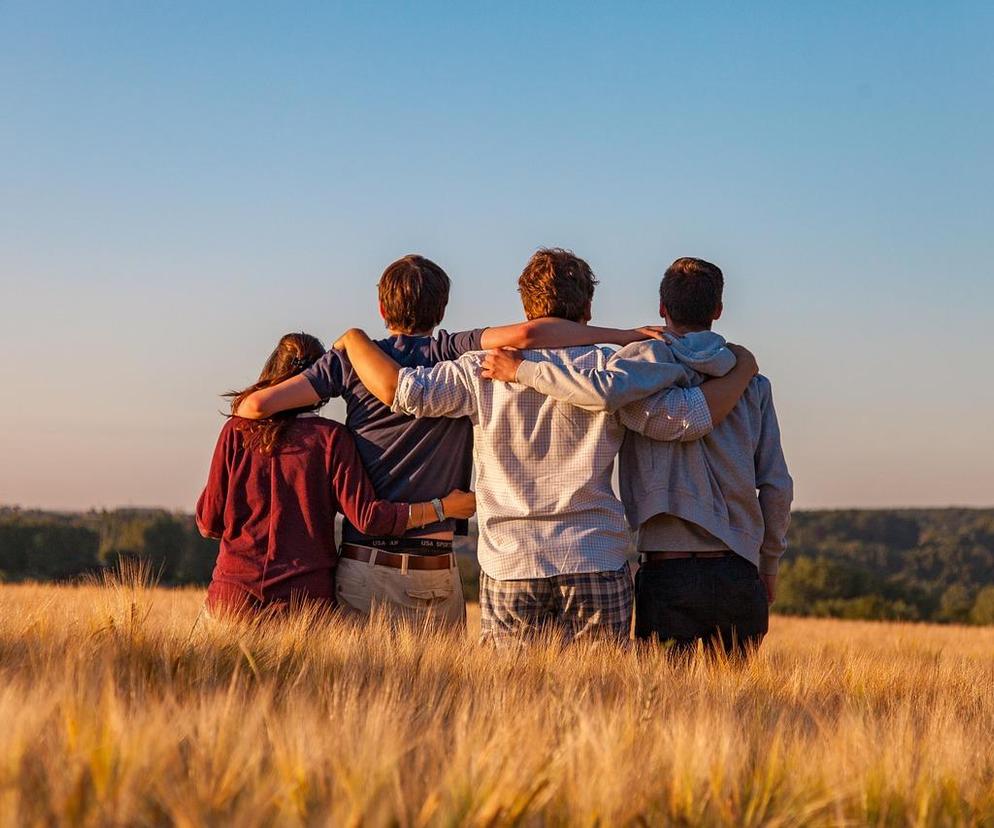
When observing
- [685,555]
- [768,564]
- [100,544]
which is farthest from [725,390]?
[100,544]

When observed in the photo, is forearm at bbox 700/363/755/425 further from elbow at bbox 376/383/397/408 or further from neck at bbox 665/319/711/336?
elbow at bbox 376/383/397/408

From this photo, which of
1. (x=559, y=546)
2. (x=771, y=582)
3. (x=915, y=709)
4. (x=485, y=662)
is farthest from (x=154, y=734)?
(x=771, y=582)

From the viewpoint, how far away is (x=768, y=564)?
642 centimetres

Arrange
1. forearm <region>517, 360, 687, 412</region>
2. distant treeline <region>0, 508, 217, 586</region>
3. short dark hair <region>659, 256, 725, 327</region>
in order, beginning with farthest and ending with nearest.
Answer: distant treeline <region>0, 508, 217, 586</region>
short dark hair <region>659, 256, 725, 327</region>
forearm <region>517, 360, 687, 412</region>

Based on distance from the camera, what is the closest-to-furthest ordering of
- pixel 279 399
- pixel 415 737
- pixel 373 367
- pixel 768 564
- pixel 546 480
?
pixel 415 737, pixel 546 480, pixel 373 367, pixel 279 399, pixel 768 564

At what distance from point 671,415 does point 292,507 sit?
2015mm

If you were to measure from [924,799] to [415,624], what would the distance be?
3032 millimetres

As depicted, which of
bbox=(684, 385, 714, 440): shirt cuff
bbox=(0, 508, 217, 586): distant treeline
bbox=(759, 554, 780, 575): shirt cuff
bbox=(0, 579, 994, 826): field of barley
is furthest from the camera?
bbox=(0, 508, 217, 586): distant treeline

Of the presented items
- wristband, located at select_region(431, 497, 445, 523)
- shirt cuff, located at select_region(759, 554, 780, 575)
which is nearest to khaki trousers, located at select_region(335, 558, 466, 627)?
wristband, located at select_region(431, 497, 445, 523)

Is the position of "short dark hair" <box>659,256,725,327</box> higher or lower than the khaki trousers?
higher

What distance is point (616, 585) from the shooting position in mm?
5633

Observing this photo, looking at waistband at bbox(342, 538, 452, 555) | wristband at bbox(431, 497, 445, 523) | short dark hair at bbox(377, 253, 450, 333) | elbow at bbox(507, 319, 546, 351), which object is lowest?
waistband at bbox(342, 538, 452, 555)

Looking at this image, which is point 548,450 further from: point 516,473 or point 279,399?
point 279,399

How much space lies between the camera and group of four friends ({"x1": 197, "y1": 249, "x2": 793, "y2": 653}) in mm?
5633
